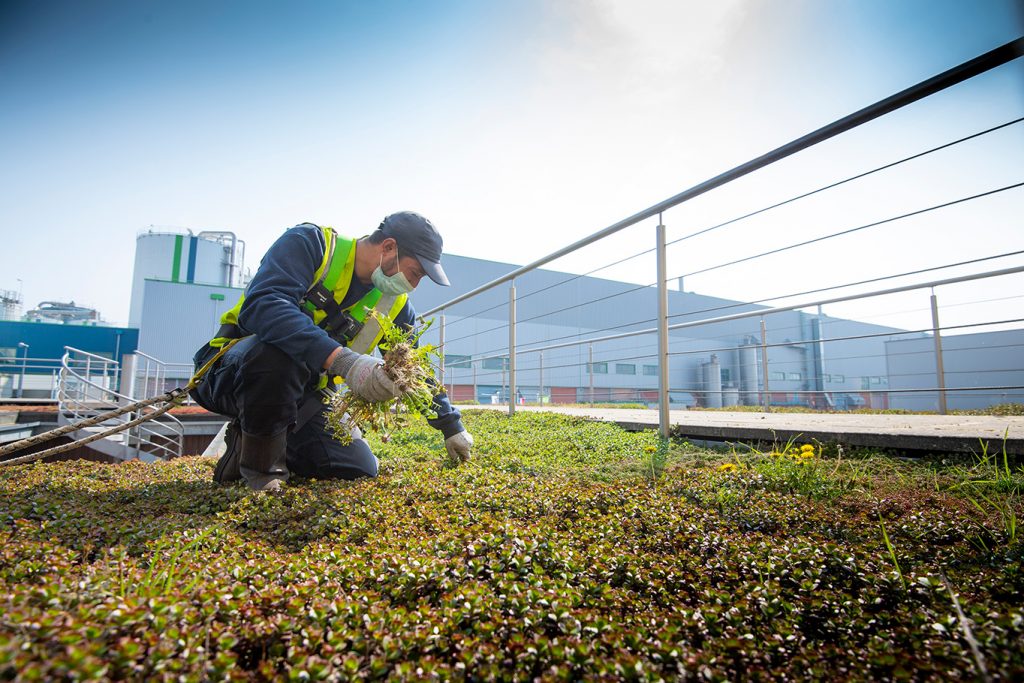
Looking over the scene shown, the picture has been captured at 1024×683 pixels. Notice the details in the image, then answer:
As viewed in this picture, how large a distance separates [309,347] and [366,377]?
258 mm

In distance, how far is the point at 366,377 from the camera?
1.99m

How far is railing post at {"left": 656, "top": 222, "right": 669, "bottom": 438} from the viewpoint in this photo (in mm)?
2750

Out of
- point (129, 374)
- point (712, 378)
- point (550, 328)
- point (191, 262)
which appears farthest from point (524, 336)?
point (191, 262)

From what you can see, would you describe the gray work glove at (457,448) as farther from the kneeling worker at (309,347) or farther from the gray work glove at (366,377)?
the gray work glove at (366,377)

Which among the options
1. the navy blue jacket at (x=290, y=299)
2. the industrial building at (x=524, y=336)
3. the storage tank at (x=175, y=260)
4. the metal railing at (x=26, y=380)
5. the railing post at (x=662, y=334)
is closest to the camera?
the navy blue jacket at (x=290, y=299)

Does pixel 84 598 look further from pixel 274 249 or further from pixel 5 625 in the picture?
pixel 274 249

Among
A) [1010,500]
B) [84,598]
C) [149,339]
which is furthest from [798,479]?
[149,339]

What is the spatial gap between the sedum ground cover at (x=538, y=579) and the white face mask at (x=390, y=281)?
1.01 m

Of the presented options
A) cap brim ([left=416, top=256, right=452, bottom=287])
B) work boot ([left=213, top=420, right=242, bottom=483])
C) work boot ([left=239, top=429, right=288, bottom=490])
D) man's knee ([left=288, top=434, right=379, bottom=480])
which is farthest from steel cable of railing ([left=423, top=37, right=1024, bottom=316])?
work boot ([left=213, top=420, right=242, bottom=483])

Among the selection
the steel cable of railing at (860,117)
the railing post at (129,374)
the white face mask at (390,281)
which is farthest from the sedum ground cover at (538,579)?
the railing post at (129,374)

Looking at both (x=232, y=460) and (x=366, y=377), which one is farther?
(x=232, y=460)

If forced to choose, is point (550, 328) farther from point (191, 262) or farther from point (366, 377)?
point (366, 377)

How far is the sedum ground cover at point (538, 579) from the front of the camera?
2.50ft

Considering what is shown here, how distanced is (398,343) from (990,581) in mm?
1859
